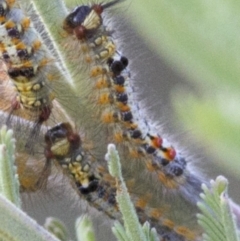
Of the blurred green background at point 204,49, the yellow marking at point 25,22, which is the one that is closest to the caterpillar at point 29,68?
the yellow marking at point 25,22

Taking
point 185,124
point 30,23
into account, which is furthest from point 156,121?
point 30,23

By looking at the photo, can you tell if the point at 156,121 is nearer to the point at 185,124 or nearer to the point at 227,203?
the point at 185,124

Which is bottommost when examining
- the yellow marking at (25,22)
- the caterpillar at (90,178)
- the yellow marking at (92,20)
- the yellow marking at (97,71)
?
the caterpillar at (90,178)

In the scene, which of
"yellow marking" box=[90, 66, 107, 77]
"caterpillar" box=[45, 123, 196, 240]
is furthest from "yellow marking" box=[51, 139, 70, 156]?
"yellow marking" box=[90, 66, 107, 77]

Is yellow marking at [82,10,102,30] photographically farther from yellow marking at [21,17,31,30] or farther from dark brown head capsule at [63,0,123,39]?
yellow marking at [21,17,31,30]

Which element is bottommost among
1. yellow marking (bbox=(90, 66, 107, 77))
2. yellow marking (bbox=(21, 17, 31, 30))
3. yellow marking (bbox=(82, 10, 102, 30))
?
yellow marking (bbox=(90, 66, 107, 77))

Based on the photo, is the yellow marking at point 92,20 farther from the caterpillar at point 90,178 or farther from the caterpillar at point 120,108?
the caterpillar at point 90,178

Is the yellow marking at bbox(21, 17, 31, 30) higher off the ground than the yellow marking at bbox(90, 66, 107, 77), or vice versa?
the yellow marking at bbox(21, 17, 31, 30)
